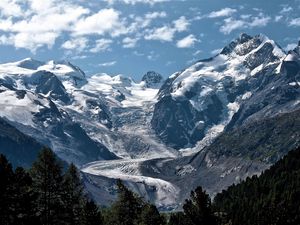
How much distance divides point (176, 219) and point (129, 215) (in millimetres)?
103847

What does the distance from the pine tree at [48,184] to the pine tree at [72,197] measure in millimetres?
1129

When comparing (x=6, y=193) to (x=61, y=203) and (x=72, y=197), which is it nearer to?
(x=61, y=203)

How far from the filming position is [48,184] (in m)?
73.4

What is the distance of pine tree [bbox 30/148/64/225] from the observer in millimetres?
72562

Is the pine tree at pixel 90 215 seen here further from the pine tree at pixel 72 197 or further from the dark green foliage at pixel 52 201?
the pine tree at pixel 72 197

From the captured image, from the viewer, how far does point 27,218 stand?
62.1 metres

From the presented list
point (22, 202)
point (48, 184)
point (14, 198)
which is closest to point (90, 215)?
point (48, 184)

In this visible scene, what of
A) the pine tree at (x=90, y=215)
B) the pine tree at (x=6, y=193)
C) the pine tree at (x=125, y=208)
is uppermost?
the pine tree at (x=6, y=193)

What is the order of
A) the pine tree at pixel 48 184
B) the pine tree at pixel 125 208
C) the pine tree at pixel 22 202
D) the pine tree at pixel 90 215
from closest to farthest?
the pine tree at pixel 22 202
the pine tree at pixel 48 184
the pine tree at pixel 90 215
the pine tree at pixel 125 208

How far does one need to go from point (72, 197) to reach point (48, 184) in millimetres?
7382

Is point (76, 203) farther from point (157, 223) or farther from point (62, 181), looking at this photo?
point (157, 223)

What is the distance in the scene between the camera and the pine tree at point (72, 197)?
248 ft

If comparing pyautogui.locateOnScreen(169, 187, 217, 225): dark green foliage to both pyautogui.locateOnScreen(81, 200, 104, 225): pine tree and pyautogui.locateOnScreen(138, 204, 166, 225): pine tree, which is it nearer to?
pyautogui.locateOnScreen(81, 200, 104, 225): pine tree

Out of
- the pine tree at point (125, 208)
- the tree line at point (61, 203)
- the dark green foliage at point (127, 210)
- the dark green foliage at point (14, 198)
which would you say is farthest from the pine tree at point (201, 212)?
the dark green foliage at point (14, 198)
